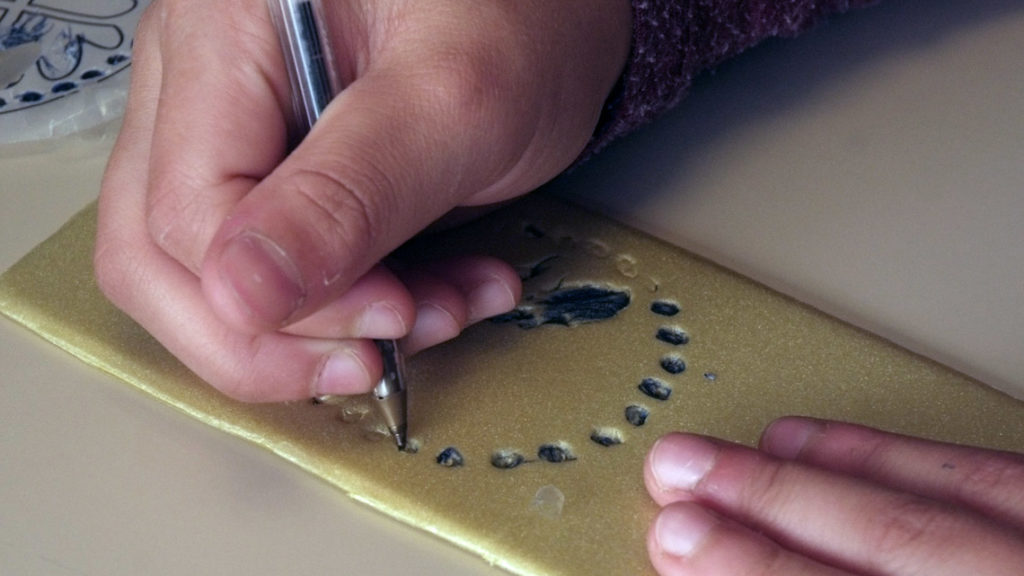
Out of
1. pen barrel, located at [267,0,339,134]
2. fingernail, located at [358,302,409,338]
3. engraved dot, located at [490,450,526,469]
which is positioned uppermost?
pen barrel, located at [267,0,339,134]

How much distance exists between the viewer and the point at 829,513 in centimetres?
46

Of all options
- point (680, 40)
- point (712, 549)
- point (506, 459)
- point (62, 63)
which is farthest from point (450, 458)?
point (62, 63)

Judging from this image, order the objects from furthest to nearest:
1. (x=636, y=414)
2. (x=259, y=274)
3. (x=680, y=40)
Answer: (x=680, y=40) < (x=636, y=414) < (x=259, y=274)

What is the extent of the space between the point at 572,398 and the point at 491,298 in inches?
2.6

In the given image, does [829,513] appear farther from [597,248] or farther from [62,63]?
[62,63]

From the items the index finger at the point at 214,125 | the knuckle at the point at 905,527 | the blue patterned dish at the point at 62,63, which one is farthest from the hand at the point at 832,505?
the blue patterned dish at the point at 62,63

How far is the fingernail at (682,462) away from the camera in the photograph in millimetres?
474

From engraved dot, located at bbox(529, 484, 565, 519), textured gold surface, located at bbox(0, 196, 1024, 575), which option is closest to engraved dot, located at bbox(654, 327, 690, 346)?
→ textured gold surface, located at bbox(0, 196, 1024, 575)

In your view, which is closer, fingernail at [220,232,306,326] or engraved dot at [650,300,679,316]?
fingernail at [220,232,306,326]

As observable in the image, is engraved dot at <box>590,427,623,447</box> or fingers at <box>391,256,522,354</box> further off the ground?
fingers at <box>391,256,522,354</box>

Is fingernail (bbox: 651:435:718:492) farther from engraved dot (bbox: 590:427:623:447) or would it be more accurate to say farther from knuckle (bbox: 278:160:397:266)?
knuckle (bbox: 278:160:397:266)

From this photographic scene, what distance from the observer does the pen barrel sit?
1.66 feet

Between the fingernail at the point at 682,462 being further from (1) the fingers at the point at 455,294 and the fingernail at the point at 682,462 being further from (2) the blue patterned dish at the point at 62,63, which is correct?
(2) the blue patterned dish at the point at 62,63

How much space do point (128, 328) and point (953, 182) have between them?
0.45m
